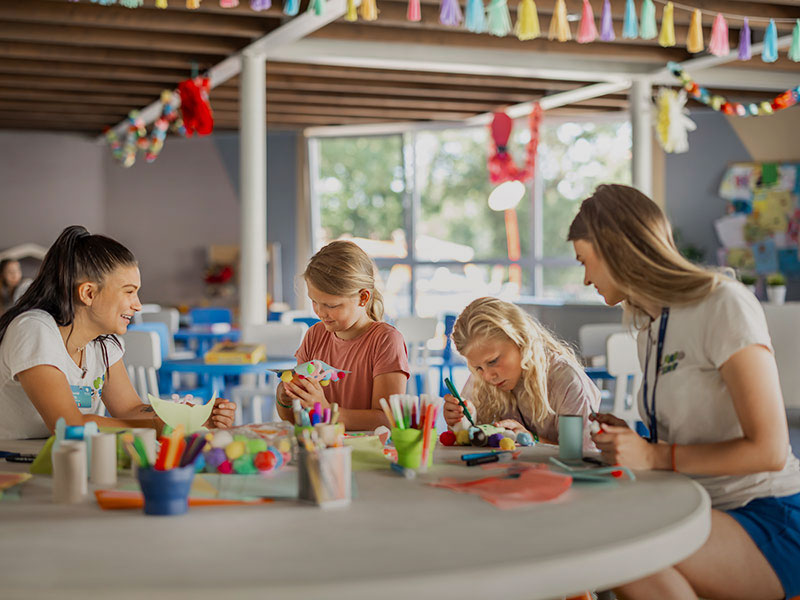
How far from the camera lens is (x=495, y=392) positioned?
8.49 ft

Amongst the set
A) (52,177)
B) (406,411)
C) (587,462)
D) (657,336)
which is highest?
(52,177)

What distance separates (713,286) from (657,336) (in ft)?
0.56

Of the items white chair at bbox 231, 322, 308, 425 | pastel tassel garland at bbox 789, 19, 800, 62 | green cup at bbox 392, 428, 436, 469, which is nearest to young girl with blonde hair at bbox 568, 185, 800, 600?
green cup at bbox 392, 428, 436, 469

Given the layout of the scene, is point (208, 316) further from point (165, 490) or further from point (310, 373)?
point (165, 490)

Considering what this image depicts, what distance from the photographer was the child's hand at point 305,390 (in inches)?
90.6

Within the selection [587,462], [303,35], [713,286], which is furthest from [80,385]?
[303,35]

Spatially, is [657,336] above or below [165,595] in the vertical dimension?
above

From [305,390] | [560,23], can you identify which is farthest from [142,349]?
[560,23]

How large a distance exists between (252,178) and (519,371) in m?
4.41

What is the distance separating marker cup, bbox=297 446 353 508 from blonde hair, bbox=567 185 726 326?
2.49ft

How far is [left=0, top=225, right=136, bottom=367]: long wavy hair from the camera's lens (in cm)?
234

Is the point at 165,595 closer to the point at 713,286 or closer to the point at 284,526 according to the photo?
the point at 284,526

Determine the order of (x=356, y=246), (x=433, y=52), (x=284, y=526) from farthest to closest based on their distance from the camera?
1. (x=433, y=52)
2. (x=356, y=246)
3. (x=284, y=526)

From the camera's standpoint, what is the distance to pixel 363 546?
128 centimetres
